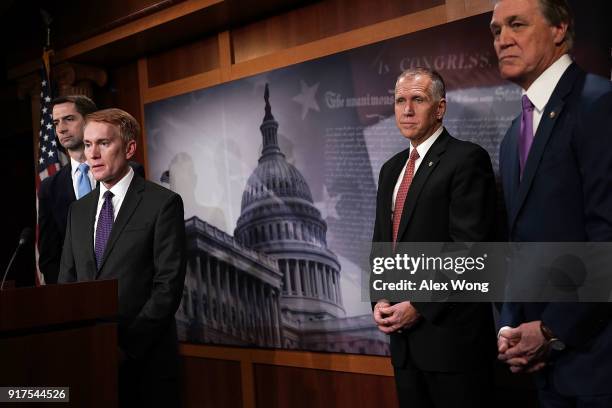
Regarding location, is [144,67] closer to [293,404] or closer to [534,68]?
[293,404]

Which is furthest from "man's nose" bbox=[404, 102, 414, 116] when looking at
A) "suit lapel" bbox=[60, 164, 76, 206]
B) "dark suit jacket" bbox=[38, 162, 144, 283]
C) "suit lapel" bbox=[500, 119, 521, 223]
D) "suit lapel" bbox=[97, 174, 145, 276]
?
"suit lapel" bbox=[60, 164, 76, 206]

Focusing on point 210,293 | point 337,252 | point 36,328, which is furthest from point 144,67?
point 36,328

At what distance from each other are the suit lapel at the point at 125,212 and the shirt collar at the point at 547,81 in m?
1.50

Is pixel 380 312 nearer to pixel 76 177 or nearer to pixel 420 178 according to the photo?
pixel 420 178

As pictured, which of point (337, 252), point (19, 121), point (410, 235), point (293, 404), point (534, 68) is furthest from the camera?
point (19, 121)

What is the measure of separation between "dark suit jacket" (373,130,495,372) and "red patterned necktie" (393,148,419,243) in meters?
0.06

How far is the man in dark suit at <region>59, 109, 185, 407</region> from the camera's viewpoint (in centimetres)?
222

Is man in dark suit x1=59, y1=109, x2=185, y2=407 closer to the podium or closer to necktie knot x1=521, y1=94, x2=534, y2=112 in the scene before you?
the podium

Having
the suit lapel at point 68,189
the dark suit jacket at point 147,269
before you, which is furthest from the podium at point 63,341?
the suit lapel at point 68,189

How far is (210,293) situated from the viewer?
3.69m

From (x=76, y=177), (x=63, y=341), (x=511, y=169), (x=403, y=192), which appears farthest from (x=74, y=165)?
(x=511, y=169)

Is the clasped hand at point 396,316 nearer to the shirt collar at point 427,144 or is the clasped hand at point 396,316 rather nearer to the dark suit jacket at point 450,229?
the dark suit jacket at point 450,229

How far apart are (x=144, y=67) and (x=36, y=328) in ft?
8.87

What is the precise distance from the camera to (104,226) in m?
2.41
